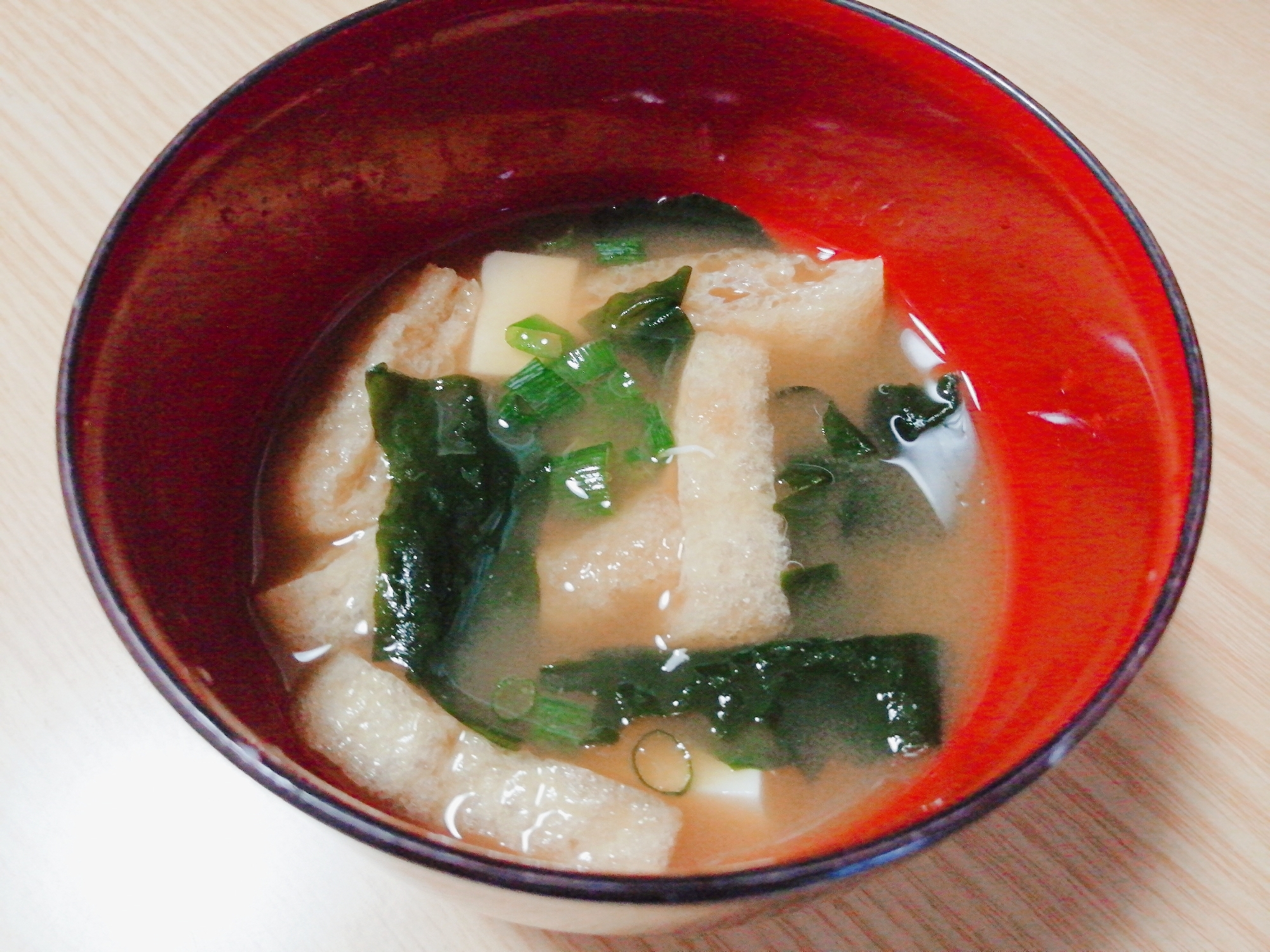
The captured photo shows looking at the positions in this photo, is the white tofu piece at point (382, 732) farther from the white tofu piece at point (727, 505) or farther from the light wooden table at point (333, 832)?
the white tofu piece at point (727, 505)

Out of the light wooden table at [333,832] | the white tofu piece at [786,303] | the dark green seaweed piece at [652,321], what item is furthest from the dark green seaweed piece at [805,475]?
the light wooden table at [333,832]

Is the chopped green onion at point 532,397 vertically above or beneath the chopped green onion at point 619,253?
beneath

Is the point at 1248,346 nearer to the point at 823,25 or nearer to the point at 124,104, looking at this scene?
the point at 823,25

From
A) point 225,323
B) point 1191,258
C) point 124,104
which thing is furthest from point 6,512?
point 1191,258

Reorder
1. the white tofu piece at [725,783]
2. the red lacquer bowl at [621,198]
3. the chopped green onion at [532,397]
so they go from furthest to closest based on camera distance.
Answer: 1. the chopped green onion at [532,397]
2. the white tofu piece at [725,783]
3. the red lacquer bowl at [621,198]

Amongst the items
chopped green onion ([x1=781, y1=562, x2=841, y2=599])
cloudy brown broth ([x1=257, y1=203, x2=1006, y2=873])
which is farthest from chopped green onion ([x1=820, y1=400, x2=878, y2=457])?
chopped green onion ([x1=781, y1=562, x2=841, y2=599])

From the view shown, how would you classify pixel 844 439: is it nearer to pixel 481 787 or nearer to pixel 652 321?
pixel 652 321

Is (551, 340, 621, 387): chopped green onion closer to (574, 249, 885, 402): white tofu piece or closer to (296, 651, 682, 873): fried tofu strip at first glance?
(574, 249, 885, 402): white tofu piece
